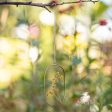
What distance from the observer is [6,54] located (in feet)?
14.5

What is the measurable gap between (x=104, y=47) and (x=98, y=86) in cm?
40

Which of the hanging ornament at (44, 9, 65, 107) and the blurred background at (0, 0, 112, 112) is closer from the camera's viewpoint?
the hanging ornament at (44, 9, 65, 107)

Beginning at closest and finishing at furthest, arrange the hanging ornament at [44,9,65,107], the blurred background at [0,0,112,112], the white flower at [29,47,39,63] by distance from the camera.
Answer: the hanging ornament at [44,9,65,107], the blurred background at [0,0,112,112], the white flower at [29,47,39,63]

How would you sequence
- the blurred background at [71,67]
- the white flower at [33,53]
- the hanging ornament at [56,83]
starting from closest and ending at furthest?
1. the hanging ornament at [56,83]
2. the blurred background at [71,67]
3. the white flower at [33,53]

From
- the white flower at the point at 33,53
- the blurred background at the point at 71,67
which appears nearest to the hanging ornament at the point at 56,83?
Answer: the blurred background at the point at 71,67

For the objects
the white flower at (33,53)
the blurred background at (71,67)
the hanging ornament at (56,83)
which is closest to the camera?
the hanging ornament at (56,83)

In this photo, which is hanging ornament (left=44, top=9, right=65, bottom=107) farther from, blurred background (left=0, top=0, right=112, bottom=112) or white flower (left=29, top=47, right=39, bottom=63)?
white flower (left=29, top=47, right=39, bottom=63)

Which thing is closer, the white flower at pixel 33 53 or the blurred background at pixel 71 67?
the blurred background at pixel 71 67

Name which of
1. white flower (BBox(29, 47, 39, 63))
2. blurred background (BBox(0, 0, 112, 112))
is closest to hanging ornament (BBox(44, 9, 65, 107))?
blurred background (BBox(0, 0, 112, 112))

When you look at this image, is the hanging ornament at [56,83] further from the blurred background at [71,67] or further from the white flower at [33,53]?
the white flower at [33,53]

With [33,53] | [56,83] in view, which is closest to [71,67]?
[56,83]

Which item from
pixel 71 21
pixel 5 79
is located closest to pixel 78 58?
pixel 71 21

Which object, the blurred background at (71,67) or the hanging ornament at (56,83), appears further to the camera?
the blurred background at (71,67)

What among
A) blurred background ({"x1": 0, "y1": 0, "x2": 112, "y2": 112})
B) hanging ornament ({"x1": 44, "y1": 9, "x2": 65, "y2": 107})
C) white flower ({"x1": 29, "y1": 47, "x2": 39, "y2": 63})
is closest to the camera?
hanging ornament ({"x1": 44, "y1": 9, "x2": 65, "y2": 107})
